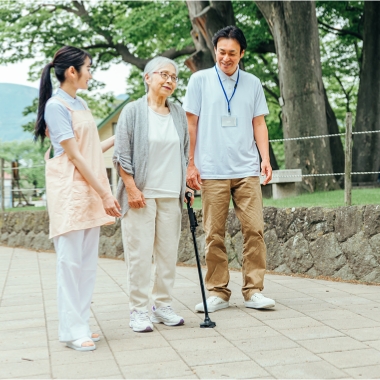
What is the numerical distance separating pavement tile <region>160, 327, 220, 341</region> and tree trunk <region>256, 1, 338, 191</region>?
734cm

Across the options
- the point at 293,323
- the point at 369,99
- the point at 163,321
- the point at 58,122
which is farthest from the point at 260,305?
the point at 369,99

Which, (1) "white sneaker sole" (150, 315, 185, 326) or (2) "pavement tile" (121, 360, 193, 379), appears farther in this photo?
(1) "white sneaker sole" (150, 315, 185, 326)

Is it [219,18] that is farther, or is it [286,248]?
[219,18]

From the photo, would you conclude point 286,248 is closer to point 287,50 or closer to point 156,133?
point 156,133

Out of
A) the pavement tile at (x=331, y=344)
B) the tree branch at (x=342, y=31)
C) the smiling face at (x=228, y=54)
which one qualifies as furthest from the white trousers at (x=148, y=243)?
the tree branch at (x=342, y=31)

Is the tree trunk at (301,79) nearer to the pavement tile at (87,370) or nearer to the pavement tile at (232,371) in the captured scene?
the pavement tile at (232,371)

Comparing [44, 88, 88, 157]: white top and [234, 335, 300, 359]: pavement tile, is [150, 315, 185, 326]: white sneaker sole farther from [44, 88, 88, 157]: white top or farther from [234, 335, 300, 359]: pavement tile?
[44, 88, 88, 157]: white top

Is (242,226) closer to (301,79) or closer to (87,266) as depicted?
(87,266)

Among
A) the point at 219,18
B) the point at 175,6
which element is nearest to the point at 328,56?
the point at 175,6

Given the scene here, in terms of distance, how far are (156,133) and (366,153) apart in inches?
425

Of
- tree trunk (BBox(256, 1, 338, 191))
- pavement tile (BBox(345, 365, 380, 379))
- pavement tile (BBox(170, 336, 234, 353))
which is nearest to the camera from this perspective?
pavement tile (BBox(345, 365, 380, 379))

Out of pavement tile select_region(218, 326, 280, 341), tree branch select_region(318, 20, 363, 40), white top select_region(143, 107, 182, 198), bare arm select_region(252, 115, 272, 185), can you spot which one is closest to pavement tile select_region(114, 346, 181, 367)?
pavement tile select_region(218, 326, 280, 341)

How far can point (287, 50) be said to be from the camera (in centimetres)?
1177

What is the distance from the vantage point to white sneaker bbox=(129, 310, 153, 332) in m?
4.62
